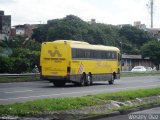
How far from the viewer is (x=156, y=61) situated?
90312 millimetres

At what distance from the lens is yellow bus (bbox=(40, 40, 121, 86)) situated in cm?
3081

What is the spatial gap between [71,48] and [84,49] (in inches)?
80.0

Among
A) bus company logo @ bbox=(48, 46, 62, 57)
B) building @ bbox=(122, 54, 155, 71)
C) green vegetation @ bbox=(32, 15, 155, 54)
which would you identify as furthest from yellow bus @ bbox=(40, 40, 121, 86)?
building @ bbox=(122, 54, 155, 71)

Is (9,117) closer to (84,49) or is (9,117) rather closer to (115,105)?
(115,105)

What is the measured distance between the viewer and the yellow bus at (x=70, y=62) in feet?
101

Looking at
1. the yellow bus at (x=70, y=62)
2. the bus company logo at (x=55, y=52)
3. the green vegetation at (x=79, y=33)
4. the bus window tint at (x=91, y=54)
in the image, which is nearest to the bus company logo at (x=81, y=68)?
the yellow bus at (x=70, y=62)

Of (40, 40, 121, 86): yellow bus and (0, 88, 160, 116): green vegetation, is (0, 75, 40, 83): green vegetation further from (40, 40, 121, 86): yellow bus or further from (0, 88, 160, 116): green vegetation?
(0, 88, 160, 116): green vegetation

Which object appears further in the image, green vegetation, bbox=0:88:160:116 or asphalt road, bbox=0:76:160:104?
asphalt road, bbox=0:76:160:104

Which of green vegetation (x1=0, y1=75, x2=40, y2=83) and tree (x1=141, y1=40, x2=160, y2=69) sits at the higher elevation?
tree (x1=141, y1=40, x2=160, y2=69)

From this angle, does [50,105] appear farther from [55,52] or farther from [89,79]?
[89,79]

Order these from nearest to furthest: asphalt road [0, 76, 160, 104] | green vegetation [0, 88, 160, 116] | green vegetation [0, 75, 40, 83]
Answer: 1. green vegetation [0, 88, 160, 116]
2. asphalt road [0, 76, 160, 104]
3. green vegetation [0, 75, 40, 83]

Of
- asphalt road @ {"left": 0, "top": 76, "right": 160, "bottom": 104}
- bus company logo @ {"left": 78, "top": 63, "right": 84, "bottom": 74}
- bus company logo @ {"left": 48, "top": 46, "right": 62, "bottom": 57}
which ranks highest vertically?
bus company logo @ {"left": 48, "top": 46, "right": 62, "bottom": 57}

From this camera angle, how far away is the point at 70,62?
30.8m

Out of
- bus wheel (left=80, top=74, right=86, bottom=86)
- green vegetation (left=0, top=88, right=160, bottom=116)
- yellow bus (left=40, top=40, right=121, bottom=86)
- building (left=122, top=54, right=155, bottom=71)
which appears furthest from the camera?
Answer: building (left=122, top=54, right=155, bottom=71)
